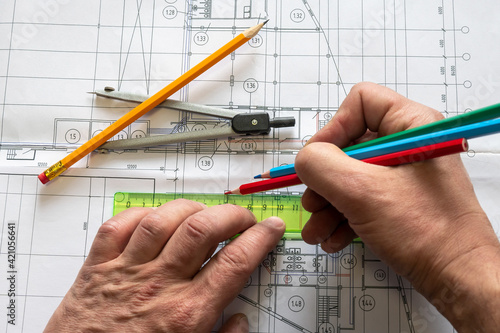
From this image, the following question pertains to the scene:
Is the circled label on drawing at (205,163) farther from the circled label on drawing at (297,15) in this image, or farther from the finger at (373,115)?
the circled label on drawing at (297,15)

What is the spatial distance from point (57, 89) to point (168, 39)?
309 mm

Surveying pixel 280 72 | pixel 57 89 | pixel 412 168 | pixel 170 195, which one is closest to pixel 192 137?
pixel 170 195

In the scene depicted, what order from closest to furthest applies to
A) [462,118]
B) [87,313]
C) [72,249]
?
[462,118] < [87,313] < [72,249]

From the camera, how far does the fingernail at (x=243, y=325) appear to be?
807 millimetres

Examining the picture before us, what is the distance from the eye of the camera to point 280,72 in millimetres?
929

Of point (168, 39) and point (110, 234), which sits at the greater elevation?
point (168, 39)

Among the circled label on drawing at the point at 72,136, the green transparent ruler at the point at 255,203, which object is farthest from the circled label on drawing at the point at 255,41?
the circled label on drawing at the point at 72,136

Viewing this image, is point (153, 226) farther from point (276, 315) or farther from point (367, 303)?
point (367, 303)

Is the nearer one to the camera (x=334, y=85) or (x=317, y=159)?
(x=317, y=159)

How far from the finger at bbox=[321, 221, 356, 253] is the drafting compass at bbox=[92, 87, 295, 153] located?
263 millimetres

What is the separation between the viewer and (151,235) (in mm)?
735

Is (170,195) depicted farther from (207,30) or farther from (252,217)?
(207,30)

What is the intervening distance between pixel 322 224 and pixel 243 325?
0.28 m

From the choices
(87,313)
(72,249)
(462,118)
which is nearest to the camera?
(462,118)
